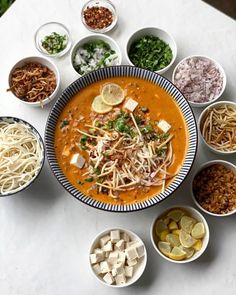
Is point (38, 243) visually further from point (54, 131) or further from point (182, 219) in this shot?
point (182, 219)

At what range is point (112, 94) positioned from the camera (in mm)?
2689

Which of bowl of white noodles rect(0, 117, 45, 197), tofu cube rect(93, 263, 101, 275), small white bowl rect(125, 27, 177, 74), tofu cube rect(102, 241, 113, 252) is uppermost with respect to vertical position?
A: small white bowl rect(125, 27, 177, 74)

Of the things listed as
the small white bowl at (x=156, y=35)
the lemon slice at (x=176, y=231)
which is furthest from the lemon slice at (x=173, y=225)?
the small white bowl at (x=156, y=35)

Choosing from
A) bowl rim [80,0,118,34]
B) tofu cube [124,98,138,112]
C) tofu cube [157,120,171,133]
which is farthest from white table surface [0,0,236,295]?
bowl rim [80,0,118,34]

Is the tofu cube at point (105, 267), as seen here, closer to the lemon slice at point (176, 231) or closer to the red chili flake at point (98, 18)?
the lemon slice at point (176, 231)

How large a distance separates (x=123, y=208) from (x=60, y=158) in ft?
1.35

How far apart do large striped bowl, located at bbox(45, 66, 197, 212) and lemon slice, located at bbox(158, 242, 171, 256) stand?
0.25m

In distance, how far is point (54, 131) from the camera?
264 centimetres

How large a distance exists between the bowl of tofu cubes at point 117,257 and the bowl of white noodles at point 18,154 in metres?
0.49

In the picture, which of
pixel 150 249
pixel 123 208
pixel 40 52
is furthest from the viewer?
pixel 40 52

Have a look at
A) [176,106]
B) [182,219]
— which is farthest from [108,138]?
[182,219]

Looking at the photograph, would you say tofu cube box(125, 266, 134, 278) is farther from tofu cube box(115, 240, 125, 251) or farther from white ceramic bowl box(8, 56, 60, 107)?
white ceramic bowl box(8, 56, 60, 107)

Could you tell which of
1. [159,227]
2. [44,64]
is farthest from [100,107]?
[159,227]

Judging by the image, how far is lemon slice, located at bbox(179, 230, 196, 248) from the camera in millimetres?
2625
